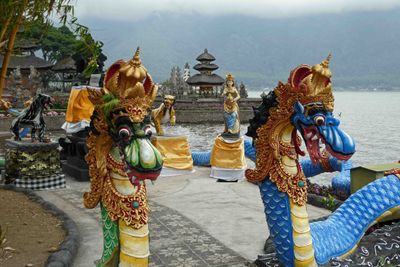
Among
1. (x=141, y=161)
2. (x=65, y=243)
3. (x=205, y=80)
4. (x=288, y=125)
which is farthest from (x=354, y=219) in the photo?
(x=205, y=80)

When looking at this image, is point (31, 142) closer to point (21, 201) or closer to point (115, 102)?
point (21, 201)

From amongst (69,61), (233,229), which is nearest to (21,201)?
(233,229)

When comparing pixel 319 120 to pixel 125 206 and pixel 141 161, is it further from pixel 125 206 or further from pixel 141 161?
pixel 125 206

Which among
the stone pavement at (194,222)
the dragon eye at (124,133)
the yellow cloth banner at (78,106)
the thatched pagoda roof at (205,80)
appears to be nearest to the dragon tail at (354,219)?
the stone pavement at (194,222)

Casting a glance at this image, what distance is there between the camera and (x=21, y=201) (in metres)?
8.29

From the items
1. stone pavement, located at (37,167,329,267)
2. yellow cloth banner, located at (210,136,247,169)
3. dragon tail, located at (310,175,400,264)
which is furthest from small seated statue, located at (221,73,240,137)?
dragon tail, located at (310,175,400,264)

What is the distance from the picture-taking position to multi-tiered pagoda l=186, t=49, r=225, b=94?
4255 centimetres

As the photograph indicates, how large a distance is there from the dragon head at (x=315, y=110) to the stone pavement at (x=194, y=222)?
2.10 meters

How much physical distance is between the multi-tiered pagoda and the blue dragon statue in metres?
38.3

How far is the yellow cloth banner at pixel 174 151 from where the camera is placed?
11930mm

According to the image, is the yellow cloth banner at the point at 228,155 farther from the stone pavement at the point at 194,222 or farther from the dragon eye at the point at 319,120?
the dragon eye at the point at 319,120

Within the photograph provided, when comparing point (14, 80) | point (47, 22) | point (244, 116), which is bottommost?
point (244, 116)

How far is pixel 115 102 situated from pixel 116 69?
0.29 metres

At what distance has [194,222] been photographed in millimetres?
7316
